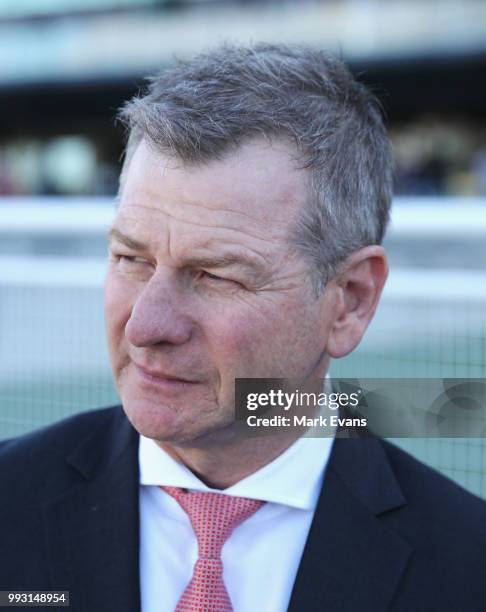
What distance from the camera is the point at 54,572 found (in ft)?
6.02

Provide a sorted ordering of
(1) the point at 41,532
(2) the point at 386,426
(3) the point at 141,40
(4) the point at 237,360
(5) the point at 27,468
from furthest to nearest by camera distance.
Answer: (3) the point at 141,40, (2) the point at 386,426, (5) the point at 27,468, (1) the point at 41,532, (4) the point at 237,360

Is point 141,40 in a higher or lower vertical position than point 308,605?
higher

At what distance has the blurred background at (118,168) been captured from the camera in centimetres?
302

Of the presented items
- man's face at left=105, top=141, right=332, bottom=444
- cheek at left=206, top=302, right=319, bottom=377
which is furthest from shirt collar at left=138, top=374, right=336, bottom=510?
cheek at left=206, top=302, right=319, bottom=377

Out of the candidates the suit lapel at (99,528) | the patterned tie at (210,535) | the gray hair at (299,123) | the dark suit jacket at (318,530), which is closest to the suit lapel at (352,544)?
the dark suit jacket at (318,530)

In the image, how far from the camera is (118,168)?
36.5 feet

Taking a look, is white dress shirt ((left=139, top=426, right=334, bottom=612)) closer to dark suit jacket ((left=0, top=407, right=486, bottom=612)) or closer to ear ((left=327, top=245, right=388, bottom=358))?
dark suit jacket ((left=0, top=407, right=486, bottom=612))

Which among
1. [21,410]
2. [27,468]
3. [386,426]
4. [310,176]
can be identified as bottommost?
[27,468]

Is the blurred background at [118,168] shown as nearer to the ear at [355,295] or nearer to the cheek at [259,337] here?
the ear at [355,295]

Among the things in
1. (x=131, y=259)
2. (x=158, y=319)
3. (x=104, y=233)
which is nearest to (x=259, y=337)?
(x=158, y=319)

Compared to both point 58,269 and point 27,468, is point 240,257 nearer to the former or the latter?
point 27,468

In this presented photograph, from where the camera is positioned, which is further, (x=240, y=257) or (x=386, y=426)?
(x=386, y=426)

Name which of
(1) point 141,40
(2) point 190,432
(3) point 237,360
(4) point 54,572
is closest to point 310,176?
(3) point 237,360

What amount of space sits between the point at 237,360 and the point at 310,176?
0.47 metres
